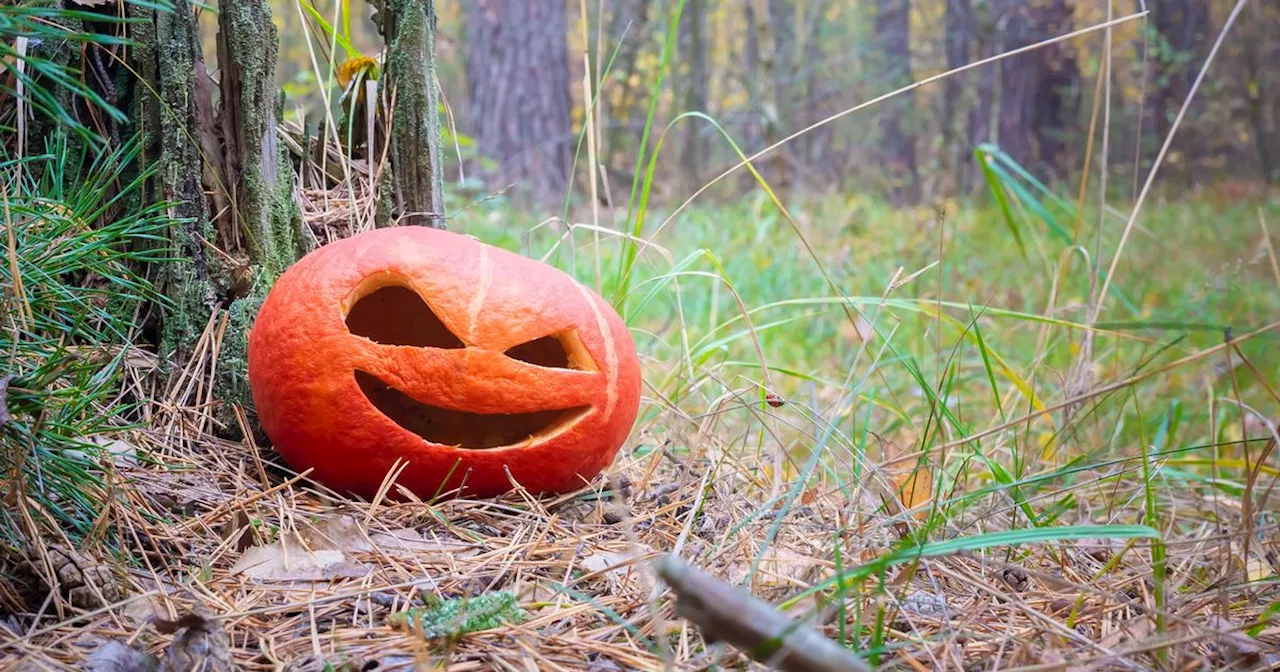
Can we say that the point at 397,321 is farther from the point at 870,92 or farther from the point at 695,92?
the point at 870,92

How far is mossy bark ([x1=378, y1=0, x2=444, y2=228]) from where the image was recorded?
1.88 metres

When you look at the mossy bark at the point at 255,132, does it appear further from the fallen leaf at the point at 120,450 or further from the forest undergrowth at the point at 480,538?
the fallen leaf at the point at 120,450

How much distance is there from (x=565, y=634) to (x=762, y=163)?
9.63m

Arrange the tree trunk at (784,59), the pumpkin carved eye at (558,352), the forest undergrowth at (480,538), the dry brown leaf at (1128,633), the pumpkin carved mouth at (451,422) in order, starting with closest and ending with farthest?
1. the forest undergrowth at (480,538)
2. the dry brown leaf at (1128,633)
3. the pumpkin carved eye at (558,352)
4. the pumpkin carved mouth at (451,422)
5. the tree trunk at (784,59)

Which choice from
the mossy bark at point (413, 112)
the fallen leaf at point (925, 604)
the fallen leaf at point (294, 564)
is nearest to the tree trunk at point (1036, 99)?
the mossy bark at point (413, 112)

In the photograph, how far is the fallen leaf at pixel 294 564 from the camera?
4.26ft

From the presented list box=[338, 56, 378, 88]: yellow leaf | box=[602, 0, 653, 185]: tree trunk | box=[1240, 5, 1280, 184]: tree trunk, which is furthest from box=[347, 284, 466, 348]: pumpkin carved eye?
box=[1240, 5, 1280, 184]: tree trunk

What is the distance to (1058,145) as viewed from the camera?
8.70m

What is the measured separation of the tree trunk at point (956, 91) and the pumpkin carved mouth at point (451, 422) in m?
8.00

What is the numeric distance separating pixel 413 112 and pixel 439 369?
72 centimetres

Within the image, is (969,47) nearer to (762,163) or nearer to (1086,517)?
(762,163)

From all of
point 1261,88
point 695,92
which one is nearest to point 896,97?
point 695,92

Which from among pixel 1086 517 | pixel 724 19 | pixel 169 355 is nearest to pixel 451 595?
pixel 169 355

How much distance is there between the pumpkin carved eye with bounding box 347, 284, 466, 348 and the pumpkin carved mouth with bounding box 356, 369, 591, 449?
12 centimetres
